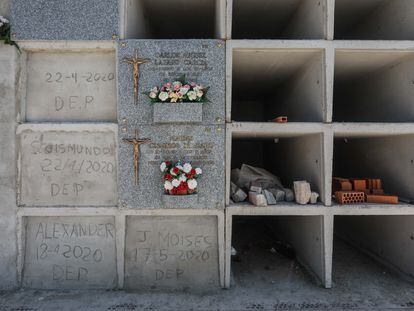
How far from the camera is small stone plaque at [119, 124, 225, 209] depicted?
3359 millimetres

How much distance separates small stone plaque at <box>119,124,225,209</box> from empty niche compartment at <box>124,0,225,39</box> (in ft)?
4.36

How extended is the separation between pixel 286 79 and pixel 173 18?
7.39 feet

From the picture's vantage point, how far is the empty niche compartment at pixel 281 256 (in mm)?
3566

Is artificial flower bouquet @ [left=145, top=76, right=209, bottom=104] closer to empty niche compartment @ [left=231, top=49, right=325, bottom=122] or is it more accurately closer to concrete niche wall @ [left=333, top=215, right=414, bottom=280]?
empty niche compartment @ [left=231, top=49, right=325, bottom=122]

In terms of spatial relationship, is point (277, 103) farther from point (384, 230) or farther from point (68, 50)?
point (68, 50)

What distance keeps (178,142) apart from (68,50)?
1922 mm

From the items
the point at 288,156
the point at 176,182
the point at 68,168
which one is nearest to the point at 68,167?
the point at 68,168

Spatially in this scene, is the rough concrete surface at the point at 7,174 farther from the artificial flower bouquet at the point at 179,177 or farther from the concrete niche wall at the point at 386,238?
the concrete niche wall at the point at 386,238

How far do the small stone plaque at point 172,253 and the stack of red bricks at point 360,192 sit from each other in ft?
6.00

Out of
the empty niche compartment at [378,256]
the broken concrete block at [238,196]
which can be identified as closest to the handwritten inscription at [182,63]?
the broken concrete block at [238,196]

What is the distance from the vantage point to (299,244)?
415 centimetres

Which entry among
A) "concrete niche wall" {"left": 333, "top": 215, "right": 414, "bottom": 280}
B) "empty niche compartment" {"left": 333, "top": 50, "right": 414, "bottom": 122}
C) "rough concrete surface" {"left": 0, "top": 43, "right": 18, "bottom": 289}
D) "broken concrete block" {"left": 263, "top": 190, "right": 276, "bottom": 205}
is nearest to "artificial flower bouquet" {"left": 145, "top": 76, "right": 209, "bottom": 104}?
"broken concrete block" {"left": 263, "top": 190, "right": 276, "bottom": 205}

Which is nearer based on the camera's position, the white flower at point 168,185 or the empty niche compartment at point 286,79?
the white flower at point 168,185

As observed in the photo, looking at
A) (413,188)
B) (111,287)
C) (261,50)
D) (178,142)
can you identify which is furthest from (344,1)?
(111,287)
